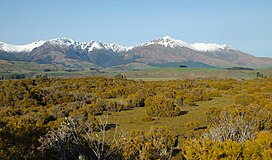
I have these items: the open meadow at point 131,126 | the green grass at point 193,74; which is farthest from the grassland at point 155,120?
the green grass at point 193,74

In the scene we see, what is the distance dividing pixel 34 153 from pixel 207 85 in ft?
206

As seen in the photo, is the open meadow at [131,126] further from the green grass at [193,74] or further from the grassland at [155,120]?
the green grass at [193,74]

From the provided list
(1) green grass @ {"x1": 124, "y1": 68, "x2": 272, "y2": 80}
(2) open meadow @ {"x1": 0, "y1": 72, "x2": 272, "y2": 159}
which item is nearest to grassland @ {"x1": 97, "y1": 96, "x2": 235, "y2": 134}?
(2) open meadow @ {"x1": 0, "y1": 72, "x2": 272, "y2": 159}

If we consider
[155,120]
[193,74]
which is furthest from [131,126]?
[193,74]

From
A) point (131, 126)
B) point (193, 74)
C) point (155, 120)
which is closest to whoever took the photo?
point (131, 126)

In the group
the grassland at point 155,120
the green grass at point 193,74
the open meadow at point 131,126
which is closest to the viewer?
the open meadow at point 131,126

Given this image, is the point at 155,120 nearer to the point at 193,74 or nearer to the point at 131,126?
the point at 131,126

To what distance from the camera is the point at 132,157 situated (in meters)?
13.0

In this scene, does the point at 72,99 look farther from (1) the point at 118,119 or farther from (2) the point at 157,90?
(2) the point at 157,90

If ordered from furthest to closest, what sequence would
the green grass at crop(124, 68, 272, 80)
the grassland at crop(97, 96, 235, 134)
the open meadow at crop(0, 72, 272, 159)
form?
the green grass at crop(124, 68, 272, 80), the grassland at crop(97, 96, 235, 134), the open meadow at crop(0, 72, 272, 159)

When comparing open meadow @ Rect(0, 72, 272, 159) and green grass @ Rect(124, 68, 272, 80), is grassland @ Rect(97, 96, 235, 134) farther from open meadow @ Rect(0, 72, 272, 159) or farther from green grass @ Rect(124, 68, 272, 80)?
green grass @ Rect(124, 68, 272, 80)

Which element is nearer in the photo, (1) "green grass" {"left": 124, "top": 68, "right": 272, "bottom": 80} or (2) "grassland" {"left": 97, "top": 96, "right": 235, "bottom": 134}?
(2) "grassland" {"left": 97, "top": 96, "right": 235, "bottom": 134}

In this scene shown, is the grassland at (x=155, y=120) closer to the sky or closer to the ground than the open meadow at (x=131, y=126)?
closer to the ground

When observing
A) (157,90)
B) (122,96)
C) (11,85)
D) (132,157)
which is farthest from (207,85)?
(132,157)
